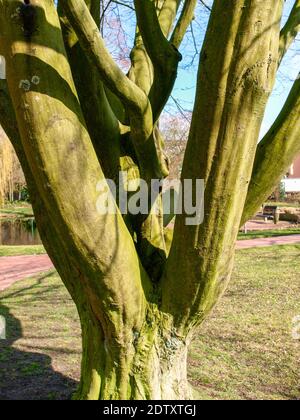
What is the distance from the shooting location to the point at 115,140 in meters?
3.01

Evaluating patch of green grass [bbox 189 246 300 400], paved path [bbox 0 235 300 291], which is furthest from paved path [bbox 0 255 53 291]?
patch of green grass [bbox 189 246 300 400]

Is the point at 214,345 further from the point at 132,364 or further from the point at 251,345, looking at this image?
the point at 132,364

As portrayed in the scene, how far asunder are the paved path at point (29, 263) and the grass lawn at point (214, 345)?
1.34 metres

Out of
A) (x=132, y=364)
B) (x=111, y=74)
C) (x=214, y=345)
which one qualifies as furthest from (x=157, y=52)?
(x=214, y=345)

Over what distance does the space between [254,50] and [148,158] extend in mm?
1002

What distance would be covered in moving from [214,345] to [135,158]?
123 inches

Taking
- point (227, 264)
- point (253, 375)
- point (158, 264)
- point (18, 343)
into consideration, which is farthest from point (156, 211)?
point (18, 343)

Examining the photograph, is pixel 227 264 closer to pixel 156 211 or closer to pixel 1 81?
pixel 156 211

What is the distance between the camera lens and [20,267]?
11695mm

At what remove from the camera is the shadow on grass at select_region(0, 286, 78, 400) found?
3.80 m

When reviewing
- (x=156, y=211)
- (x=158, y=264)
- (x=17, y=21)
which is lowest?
(x=158, y=264)

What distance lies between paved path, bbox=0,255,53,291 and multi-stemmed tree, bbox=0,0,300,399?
708 cm

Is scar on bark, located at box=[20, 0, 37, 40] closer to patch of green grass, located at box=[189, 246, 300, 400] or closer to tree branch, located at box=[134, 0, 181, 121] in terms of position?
tree branch, located at box=[134, 0, 181, 121]
